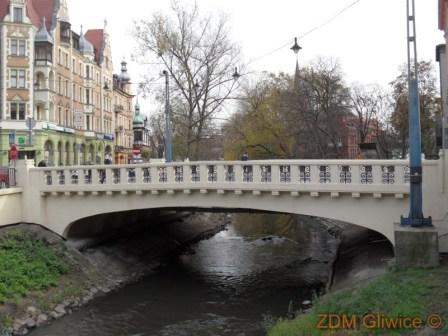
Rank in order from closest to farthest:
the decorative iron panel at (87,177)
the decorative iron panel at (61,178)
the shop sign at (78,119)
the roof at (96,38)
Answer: the decorative iron panel at (87,177) < the decorative iron panel at (61,178) < the shop sign at (78,119) < the roof at (96,38)

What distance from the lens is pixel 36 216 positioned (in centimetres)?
2000

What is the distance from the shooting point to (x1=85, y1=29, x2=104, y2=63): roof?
2154 inches

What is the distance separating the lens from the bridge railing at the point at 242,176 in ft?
48.9

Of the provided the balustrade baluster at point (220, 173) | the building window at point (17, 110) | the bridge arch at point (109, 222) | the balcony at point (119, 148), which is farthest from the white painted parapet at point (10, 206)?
the balcony at point (119, 148)

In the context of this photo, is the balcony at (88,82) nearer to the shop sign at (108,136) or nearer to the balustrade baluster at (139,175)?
the shop sign at (108,136)

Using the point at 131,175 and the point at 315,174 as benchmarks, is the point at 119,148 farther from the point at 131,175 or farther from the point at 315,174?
the point at 315,174

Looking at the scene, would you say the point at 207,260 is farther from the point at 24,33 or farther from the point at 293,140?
the point at 24,33

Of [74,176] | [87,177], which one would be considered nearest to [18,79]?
[74,176]

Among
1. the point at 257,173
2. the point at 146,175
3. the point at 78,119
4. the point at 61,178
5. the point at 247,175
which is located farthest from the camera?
the point at 78,119

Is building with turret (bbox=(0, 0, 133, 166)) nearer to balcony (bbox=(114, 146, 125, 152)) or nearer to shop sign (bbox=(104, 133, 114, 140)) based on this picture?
shop sign (bbox=(104, 133, 114, 140))

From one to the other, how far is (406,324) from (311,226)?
1000 inches

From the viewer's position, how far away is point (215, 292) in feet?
59.8

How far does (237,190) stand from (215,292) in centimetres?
408

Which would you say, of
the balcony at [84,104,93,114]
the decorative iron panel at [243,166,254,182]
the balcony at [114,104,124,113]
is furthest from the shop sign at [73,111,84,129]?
the decorative iron panel at [243,166,254,182]
